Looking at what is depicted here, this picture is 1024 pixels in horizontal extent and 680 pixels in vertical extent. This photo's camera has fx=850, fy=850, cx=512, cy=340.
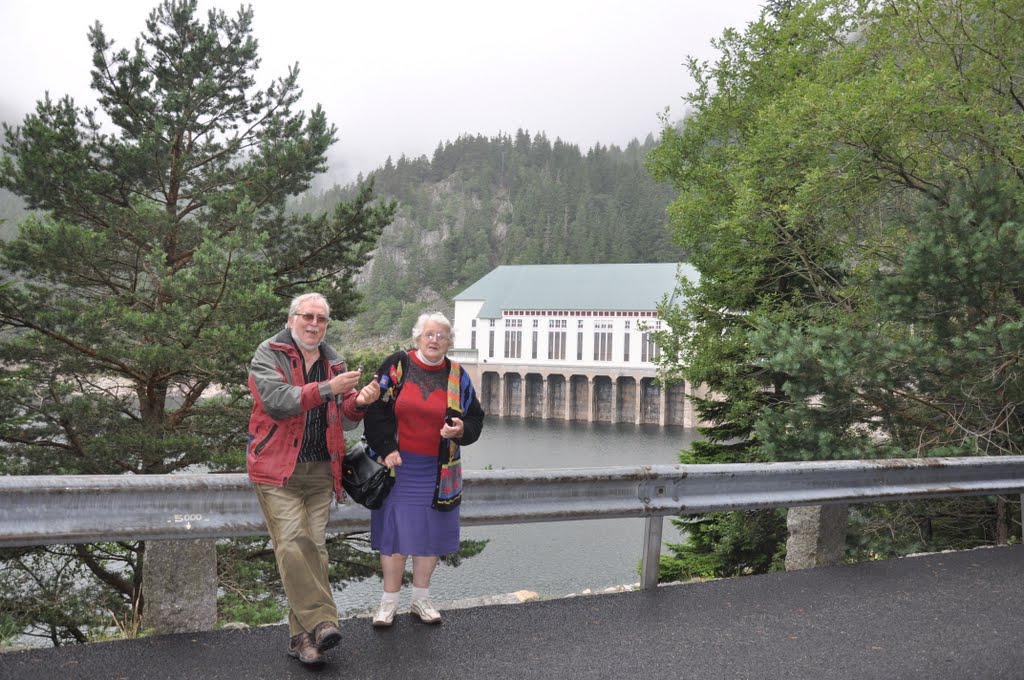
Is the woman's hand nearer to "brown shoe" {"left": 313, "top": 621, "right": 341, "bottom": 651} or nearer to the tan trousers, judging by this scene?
the tan trousers

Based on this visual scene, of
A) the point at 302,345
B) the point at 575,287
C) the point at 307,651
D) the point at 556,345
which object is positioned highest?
the point at 575,287

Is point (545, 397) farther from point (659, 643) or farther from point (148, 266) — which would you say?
point (659, 643)

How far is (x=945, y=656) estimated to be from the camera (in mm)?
4191

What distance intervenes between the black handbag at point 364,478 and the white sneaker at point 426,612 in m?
0.60

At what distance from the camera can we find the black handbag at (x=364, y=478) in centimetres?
418

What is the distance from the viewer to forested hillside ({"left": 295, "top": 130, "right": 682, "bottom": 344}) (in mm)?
129000

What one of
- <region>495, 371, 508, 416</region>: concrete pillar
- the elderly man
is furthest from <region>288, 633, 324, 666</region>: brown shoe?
<region>495, 371, 508, 416</region>: concrete pillar

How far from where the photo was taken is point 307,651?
3.70 m

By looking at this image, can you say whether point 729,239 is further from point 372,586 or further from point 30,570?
point 30,570

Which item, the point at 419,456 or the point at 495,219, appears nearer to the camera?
the point at 419,456

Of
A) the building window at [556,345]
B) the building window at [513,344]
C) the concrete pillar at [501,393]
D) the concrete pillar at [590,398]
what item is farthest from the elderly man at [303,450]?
the building window at [513,344]

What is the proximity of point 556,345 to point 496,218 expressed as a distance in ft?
306

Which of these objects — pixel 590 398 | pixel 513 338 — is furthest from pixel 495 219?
pixel 590 398

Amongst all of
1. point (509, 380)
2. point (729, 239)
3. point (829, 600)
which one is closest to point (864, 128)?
point (729, 239)
